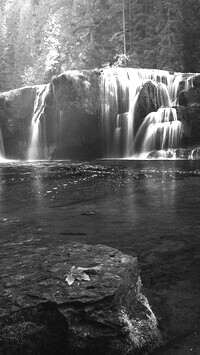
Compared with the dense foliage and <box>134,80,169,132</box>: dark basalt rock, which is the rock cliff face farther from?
the dense foliage

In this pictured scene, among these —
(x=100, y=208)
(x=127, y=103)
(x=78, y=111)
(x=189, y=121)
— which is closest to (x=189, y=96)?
(x=189, y=121)

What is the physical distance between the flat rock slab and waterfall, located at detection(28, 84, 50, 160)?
82.1ft

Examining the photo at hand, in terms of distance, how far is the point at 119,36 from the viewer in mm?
38906

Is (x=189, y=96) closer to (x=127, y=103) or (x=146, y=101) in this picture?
(x=146, y=101)

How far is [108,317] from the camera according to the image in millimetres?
2779

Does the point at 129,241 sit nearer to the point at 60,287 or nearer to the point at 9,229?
the point at 9,229

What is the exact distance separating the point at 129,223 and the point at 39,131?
22044 mm

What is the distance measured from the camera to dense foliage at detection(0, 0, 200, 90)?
114 feet

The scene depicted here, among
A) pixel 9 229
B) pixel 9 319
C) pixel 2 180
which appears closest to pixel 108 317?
pixel 9 319

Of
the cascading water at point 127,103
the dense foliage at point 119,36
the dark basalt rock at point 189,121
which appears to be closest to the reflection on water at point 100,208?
the dark basalt rock at point 189,121

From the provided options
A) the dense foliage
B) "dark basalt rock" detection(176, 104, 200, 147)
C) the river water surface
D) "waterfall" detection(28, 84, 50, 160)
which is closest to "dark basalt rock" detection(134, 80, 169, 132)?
"dark basalt rock" detection(176, 104, 200, 147)

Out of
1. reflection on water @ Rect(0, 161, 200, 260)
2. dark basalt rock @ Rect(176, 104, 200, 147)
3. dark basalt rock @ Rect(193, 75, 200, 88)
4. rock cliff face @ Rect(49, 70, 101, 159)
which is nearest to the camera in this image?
reflection on water @ Rect(0, 161, 200, 260)

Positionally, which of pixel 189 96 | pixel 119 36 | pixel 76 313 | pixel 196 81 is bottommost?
pixel 76 313

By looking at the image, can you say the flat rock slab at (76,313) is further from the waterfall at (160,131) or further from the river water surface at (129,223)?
the waterfall at (160,131)
